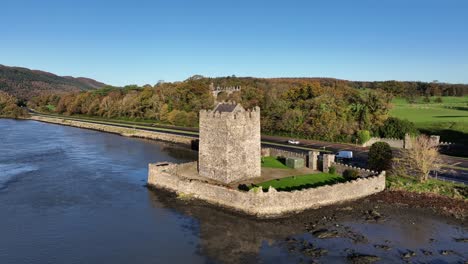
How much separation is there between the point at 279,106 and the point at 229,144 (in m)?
38.6

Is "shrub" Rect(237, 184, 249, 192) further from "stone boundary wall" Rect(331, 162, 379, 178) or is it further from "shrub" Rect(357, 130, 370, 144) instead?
"shrub" Rect(357, 130, 370, 144)

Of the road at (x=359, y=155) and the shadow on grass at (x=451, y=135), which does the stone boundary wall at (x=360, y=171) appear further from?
the shadow on grass at (x=451, y=135)

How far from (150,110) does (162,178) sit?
6537 cm

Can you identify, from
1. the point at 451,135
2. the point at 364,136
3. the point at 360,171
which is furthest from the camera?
the point at 451,135

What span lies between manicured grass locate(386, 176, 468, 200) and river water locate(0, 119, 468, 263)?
3887 millimetres

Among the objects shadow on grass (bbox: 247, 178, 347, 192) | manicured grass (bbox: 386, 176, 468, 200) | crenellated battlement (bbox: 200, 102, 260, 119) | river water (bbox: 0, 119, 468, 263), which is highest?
crenellated battlement (bbox: 200, 102, 260, 119)

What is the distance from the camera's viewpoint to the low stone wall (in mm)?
27219

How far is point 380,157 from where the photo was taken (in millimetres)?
34875

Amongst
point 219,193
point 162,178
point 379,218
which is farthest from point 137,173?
point 379,218

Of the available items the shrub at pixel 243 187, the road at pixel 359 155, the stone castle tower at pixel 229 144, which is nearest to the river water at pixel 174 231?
the shrub at pixel 243 187

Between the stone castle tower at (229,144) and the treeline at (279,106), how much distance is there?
2748 cm

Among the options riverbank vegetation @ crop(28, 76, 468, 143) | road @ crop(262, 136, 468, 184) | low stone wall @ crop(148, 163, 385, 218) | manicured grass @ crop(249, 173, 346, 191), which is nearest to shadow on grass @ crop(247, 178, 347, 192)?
manicured grass @ crop(249, 173, 346, 191)

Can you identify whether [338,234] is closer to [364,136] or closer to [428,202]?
[428,202]

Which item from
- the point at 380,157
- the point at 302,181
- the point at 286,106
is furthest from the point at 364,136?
the point at 302,181
